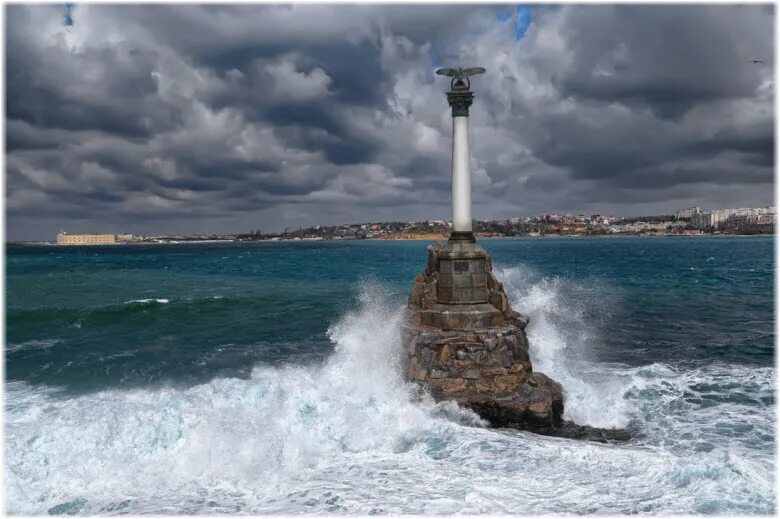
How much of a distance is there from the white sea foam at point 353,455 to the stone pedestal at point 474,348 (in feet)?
1.73

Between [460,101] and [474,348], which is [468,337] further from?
[460,101]

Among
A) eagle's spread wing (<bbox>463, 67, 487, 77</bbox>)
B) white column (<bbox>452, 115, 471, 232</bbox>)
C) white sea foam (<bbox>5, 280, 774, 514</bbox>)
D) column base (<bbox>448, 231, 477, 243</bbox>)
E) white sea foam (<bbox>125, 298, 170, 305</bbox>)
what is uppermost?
eagle's spread wing (<bbox>463, 67, 487, 77</bbox>)

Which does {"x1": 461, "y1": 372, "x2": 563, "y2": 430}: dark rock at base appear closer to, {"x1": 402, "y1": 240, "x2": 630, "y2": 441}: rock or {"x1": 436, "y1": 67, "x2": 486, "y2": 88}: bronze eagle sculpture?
{"x1": 402, "y1": 240, "x2": 630, "y2": 441}: rock

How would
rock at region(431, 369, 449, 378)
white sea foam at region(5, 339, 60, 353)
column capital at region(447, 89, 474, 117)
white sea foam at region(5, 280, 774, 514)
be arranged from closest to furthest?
white sea foam at region(5, 280, 774, 514) → rock at region(431, 369, 449, 378) → column capital at region(447, 89, 474, 117) → white sea foam at region(5, 339, 60, 353)

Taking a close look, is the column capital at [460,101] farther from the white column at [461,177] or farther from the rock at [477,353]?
the rock at [477,353]

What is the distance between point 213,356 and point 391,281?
22.0 meters

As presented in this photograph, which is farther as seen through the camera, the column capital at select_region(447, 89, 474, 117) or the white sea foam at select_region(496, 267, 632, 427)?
the column capital at select_region(447, 89, 474, 117)

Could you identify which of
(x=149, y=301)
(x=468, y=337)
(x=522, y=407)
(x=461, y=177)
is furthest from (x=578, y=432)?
(x=149, y=301)

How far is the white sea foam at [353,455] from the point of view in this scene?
6516 millimetres

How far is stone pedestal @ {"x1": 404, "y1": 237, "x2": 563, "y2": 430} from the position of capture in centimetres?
1012

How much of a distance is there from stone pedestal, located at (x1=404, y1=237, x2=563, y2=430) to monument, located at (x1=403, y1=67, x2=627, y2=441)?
18mm

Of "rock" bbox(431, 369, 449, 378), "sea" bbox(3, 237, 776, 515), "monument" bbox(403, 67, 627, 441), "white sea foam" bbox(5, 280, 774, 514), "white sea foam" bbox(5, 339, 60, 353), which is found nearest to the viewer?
"white sea foam" bbox(5, 280, 774, 514)

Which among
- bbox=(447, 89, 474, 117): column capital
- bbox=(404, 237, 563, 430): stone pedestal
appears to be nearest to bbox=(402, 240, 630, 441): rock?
bbox=(404, 237, 563, 430): stone pedestal

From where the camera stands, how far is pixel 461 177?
12.0m
